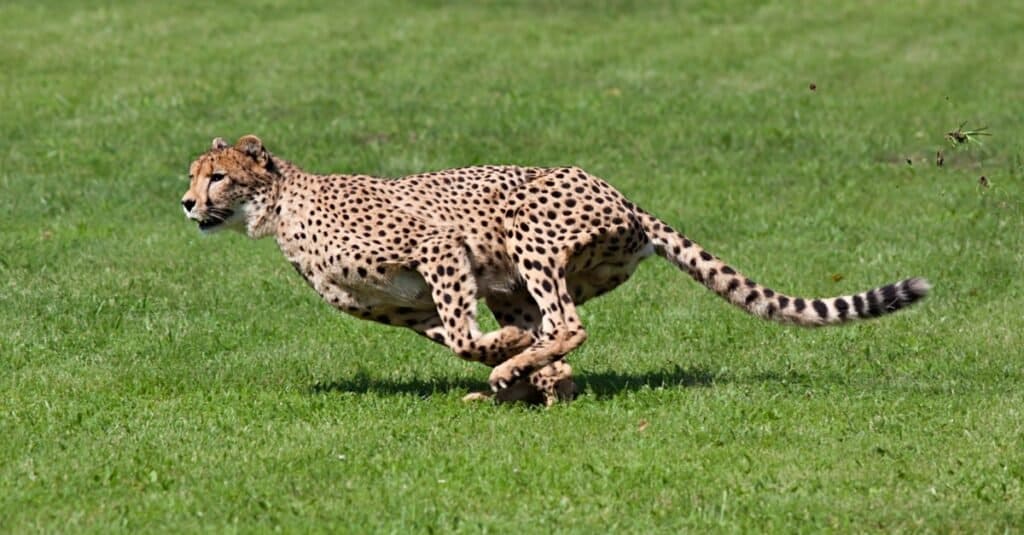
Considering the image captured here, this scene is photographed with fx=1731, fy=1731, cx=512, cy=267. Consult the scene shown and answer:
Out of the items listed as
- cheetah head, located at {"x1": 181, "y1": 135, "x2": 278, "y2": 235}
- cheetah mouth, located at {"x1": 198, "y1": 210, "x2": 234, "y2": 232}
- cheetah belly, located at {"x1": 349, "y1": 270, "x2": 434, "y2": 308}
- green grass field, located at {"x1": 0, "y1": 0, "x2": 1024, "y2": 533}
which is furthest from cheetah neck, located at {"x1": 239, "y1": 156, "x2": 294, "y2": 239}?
green grass field, located at {"x1": 0, "y1": 0, "x2": 1024, "y2": 533}

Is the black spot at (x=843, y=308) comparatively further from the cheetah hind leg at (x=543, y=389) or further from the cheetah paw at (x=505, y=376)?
the cheetah paw at (x=505, y=376)

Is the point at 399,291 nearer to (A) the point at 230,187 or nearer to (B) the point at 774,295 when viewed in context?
(A) the point at 230,187

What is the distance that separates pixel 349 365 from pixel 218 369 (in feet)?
2.62

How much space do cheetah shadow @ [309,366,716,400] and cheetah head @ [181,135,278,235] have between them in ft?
3.58

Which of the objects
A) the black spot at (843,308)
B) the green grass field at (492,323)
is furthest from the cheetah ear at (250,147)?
the black spot at (843,308)

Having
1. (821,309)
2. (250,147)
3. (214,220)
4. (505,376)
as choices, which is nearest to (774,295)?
(821,309)

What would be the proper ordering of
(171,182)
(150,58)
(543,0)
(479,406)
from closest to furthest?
1. (479,406)
2. (171,182)
3. (150,58)
4. (543,0)

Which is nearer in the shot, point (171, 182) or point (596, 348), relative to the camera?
point (596, 348)

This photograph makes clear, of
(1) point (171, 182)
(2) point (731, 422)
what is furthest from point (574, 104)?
(2) point (731, 422)

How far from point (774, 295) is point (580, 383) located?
1244mm

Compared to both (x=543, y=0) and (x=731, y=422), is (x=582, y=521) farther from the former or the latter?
(x=543, y=0)

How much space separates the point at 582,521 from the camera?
281 inches

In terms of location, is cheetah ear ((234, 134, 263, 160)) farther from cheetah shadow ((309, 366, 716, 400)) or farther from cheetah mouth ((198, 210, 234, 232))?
cheetah shadow ((309, 366, 716, 400))

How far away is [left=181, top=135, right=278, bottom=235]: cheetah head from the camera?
979cm
